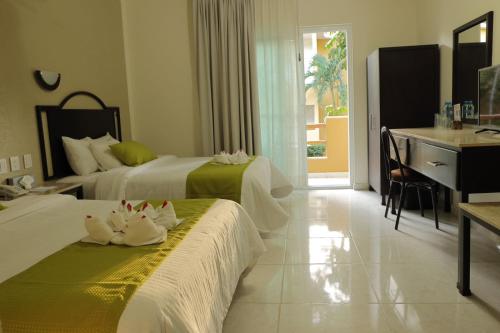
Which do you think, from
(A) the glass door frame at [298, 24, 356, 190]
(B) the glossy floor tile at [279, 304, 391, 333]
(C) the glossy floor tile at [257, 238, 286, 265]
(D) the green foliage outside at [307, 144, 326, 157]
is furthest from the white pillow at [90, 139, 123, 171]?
(D) the green foliage outside at [307, 144, 326, 157]

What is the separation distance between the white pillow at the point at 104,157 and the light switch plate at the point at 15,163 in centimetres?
77

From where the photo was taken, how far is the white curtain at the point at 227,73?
191 inches

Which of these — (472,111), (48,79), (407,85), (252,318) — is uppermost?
(48,79)

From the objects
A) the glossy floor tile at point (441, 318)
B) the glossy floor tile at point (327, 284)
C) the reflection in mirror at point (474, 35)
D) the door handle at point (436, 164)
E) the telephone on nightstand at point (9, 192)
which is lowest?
the glossy floor tile at point (441, 318)

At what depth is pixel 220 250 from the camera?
74.3 inches

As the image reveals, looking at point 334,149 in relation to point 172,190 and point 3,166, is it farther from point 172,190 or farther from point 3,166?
point 3,166

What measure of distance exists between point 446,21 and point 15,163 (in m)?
4.08

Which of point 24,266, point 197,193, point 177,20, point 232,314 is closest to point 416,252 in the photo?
point 232,314

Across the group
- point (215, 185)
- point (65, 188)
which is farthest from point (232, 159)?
point (65, 188)

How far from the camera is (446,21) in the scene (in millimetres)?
3893

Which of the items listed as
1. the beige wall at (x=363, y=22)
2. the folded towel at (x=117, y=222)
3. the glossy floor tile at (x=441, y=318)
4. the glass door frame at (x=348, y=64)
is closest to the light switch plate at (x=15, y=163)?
the folded towel at (x=117, y=222)

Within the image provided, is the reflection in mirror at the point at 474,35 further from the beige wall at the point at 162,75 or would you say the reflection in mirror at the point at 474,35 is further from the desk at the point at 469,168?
the beige wall at the point at 162,75

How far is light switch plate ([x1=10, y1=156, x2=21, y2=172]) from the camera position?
2910 mm

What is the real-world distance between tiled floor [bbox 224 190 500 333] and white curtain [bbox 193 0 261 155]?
5.68ft
